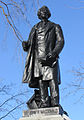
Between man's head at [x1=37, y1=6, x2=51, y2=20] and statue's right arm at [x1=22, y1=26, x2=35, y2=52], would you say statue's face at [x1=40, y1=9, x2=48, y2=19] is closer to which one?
man's head at [x1=37, y1=6, x2=51, y2=20]

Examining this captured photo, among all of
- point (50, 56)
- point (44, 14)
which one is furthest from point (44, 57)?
point (44, 14)

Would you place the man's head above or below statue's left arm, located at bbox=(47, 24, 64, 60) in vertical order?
above

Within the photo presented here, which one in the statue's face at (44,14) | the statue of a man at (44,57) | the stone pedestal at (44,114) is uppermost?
the statue's face at (44,14)

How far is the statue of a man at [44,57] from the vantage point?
5.38 meters

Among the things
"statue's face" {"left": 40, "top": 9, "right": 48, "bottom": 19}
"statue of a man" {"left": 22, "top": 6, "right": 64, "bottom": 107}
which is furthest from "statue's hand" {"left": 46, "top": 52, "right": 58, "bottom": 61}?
"statue's face" {"left": 40, "top": 9, "right": 48, "bottom": 19}

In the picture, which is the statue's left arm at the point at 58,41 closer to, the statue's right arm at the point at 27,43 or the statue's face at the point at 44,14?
the statue's face at the point at 44,14

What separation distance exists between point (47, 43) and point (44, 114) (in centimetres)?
161

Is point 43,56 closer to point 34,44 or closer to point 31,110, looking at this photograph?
point 34,44

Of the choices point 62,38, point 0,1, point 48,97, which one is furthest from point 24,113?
point 0,1

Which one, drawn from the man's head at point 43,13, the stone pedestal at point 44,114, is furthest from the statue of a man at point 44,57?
the stone pedestal at point 44,114

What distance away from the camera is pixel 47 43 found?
573 centimetres

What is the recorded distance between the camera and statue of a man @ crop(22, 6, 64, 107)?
5383 mm

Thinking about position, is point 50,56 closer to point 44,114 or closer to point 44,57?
point 44,57

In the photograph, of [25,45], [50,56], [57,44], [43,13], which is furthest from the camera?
[43,13]
